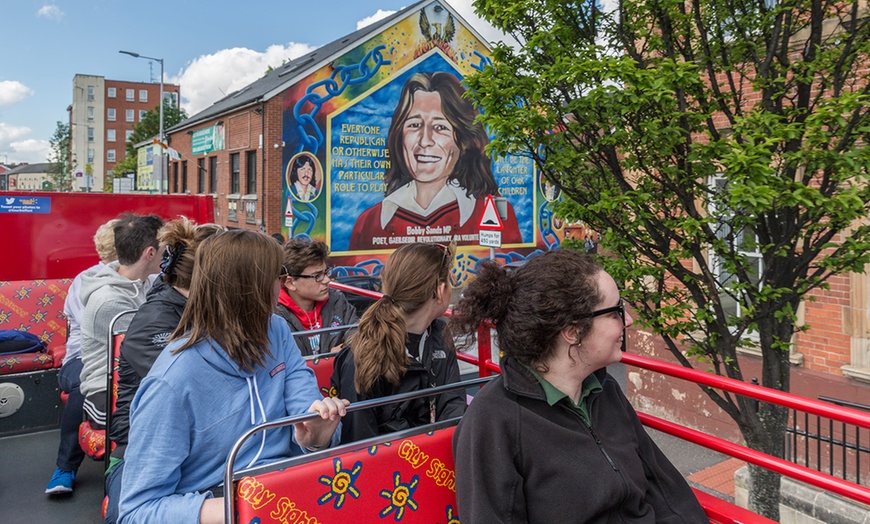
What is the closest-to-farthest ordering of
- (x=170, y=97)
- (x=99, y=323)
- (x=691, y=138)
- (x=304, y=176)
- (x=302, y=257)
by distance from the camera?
(x=691, y=138) < (x=99, y=323) < (x=302, y=257) < (x=304, y=176) < (x=170, y=97)

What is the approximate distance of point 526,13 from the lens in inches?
160

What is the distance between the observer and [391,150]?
78.3ft

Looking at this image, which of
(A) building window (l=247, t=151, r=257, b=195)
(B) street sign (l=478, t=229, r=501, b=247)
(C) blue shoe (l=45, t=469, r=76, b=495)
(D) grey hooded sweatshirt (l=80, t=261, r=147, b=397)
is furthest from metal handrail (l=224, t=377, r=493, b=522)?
(A) building window (l=247, t=151, r=257, b=195)

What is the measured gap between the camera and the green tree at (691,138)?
3459 millimetres

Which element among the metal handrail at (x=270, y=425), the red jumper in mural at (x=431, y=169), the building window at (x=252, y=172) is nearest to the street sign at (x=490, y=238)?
the metal handrail at (x=270, y=425)

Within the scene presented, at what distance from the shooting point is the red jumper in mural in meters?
24.0

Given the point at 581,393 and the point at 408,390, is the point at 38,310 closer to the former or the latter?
the point at 408,390

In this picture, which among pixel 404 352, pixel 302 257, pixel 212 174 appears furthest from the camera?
pixel 212 174

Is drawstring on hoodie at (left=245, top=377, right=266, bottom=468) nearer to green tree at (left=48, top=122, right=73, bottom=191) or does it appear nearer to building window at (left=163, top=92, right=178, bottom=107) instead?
green tree at (left=48, top=122, right=73, bottom=191)

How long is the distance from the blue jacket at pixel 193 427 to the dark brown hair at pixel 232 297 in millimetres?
49

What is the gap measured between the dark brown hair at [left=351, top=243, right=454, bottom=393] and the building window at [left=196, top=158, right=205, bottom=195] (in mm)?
29456

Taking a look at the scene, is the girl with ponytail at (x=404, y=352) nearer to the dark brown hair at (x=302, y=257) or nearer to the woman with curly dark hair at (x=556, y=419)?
the woman with curly dark hair at (x=556, y=419)

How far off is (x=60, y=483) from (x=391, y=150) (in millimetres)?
19999

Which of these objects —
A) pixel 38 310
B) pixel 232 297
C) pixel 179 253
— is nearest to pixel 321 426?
pixel 232 297
